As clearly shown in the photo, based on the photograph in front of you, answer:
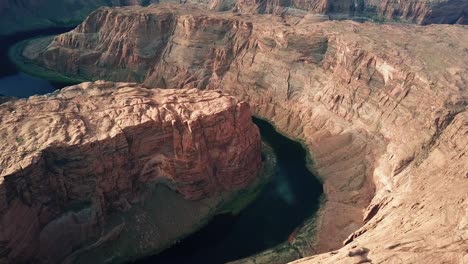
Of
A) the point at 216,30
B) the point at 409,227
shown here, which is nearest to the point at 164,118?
the point at 409,227

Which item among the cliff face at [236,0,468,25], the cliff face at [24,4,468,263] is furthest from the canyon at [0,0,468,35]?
the cliff face at [24,4,468,263]

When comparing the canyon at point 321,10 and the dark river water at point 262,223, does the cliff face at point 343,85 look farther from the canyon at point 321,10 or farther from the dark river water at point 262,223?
the canyon at point 321,10

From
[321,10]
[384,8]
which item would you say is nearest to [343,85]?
[321,10]

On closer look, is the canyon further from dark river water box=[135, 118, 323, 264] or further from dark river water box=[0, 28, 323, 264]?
dark river water box=[135, 118, 323, 264]

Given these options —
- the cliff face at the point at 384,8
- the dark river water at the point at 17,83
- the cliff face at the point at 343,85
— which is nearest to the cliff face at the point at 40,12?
the dark river water at the point at 17,83

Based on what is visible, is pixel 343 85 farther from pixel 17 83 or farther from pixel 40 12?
pixel 40 12
